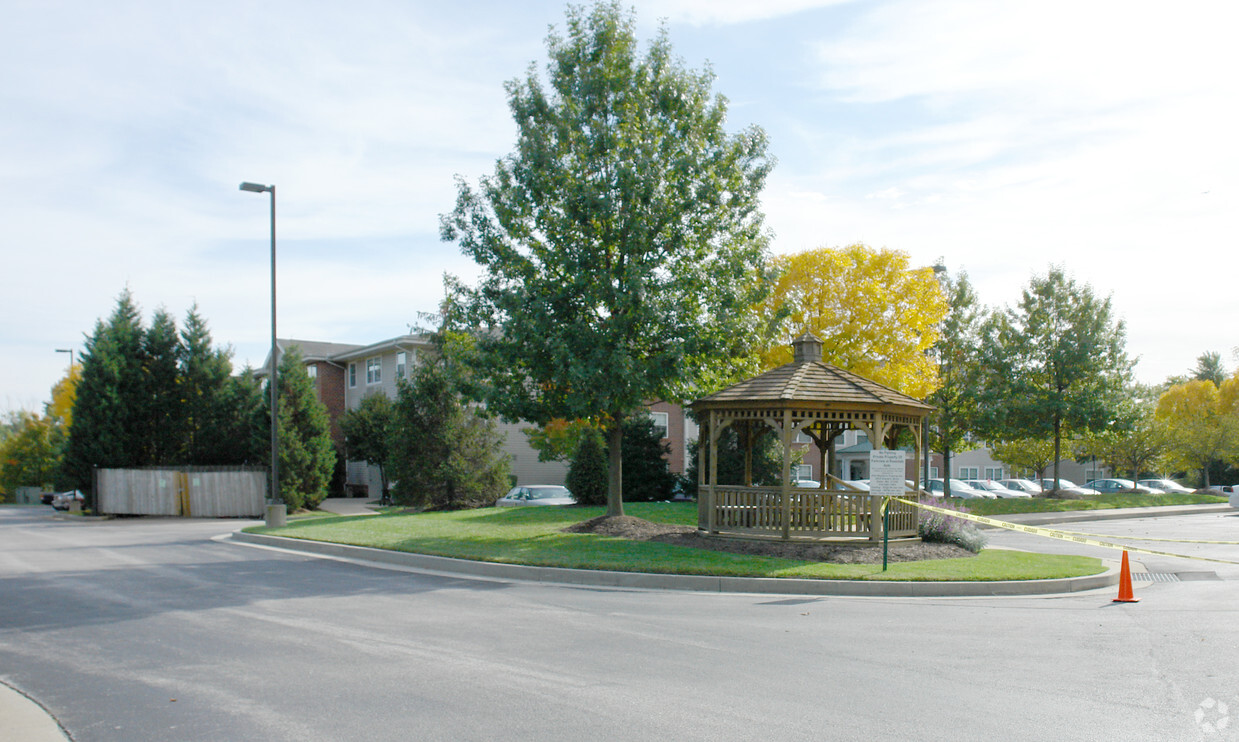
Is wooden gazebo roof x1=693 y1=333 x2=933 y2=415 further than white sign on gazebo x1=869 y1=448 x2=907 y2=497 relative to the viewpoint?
Yes

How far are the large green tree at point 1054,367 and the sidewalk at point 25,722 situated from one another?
34.8 m

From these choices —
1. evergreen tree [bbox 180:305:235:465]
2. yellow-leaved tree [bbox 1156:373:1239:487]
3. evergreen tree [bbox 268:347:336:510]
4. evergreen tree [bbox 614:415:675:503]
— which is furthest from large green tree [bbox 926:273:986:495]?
evergreen tree [bbox 180:305:235:465]

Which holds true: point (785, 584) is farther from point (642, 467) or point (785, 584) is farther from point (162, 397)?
point (162, 397)

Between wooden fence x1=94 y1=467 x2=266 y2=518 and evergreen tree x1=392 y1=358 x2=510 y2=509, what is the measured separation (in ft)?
28.5

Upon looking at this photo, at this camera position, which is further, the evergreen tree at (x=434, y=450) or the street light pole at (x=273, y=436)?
the evergreen tree at (x=434, y=450)

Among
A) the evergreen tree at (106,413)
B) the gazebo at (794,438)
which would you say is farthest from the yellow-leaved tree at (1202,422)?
the evergreen tree at (106,413)

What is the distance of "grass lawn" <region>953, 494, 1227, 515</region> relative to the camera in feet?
106

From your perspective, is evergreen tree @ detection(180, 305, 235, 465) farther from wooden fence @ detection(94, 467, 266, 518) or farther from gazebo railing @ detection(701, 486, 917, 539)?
gazebo railing @ detection(701, 486, 917, 539)

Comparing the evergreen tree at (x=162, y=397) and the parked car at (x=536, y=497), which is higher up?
the evergreen tree at (x=162, y=397)

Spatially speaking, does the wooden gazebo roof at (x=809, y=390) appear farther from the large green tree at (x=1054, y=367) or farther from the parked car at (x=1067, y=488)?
the parked car at (x=1067, y=488)

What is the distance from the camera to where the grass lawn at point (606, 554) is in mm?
13500

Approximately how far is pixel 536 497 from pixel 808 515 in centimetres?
1584

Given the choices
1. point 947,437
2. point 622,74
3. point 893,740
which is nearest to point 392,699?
point 893,740

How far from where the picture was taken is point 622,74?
19.8 meters
